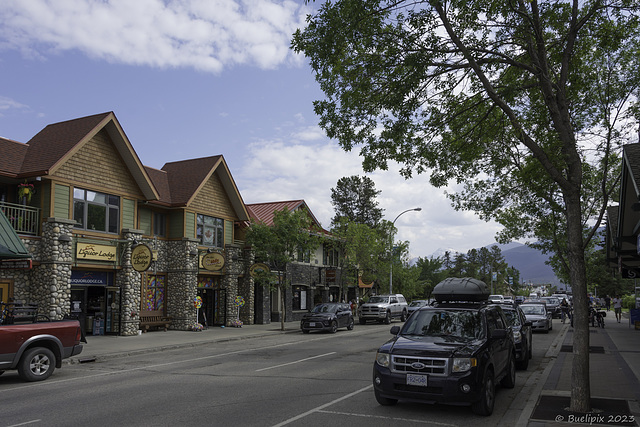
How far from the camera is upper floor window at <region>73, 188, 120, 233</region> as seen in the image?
70.9 ft

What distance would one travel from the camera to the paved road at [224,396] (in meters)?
7.85

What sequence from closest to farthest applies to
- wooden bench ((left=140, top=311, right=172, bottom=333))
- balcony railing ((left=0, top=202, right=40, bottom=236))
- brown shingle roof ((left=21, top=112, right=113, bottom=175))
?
balcony railing ((left=0, top=202, right=40, bottom=236))
brown shingle roof ((left=21, top=112, right=113, bottom=175))
wooden bench ((left=140, top=311, right=172, bottom=333))

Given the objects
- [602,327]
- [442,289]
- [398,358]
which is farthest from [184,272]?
[602,327]

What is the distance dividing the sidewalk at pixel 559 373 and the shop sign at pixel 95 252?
3386 millimetres

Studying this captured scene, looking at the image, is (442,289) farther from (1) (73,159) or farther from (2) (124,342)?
(1) (73,159)

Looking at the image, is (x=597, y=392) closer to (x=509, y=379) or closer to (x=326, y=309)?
(x=509, y=379)

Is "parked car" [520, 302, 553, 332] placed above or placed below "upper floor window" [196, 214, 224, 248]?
below

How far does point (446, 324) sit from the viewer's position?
9.22m


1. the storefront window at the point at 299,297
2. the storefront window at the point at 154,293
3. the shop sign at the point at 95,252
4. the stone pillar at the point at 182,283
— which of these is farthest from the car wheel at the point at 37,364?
the storefront window at the point at 299,297

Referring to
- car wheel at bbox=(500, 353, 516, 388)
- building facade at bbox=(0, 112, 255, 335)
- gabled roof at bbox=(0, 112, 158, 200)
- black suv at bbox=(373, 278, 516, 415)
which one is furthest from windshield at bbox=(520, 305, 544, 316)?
gabled roof at bbox=(0, 112, 158, 200)

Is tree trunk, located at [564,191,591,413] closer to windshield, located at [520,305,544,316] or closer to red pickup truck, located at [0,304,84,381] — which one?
red pickup truck, located at [0,304,84,381]

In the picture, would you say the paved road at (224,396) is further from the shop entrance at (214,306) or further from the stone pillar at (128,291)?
the shop entrance at (214,306)

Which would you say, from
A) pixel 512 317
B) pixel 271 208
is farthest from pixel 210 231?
pixel 512 317

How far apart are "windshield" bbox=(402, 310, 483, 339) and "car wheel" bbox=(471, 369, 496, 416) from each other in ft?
2.69
